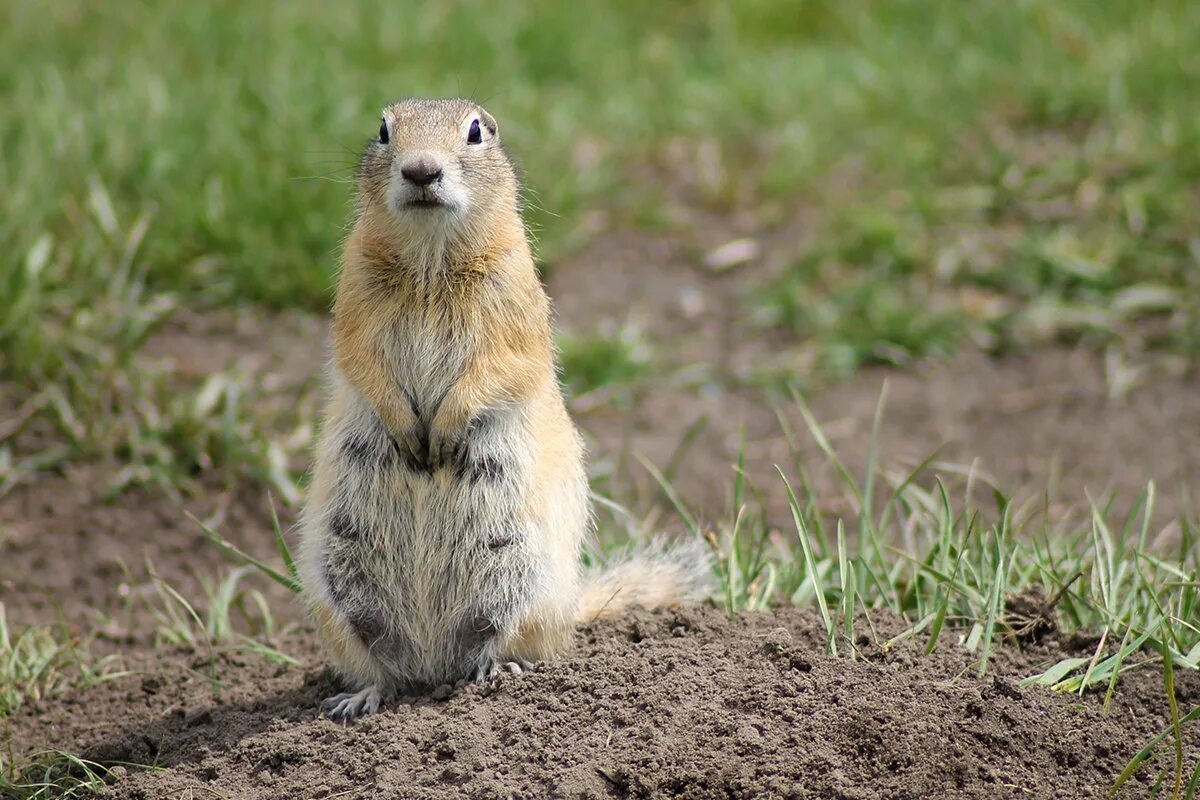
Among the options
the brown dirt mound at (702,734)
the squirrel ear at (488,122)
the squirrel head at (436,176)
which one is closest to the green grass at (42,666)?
the brown dirt mound at (702,734)

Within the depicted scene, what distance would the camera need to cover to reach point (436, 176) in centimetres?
376

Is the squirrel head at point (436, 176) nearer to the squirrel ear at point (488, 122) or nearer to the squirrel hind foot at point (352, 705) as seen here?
the squirrel ear at point (488, 122)

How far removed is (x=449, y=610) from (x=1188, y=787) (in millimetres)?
2034

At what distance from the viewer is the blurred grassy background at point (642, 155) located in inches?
269

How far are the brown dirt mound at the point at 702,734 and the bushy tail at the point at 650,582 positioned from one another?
34 cm

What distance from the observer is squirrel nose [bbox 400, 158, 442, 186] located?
3723 mm

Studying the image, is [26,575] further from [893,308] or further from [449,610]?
[893,308]

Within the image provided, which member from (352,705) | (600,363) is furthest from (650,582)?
(600,363)

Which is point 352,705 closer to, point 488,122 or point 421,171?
point 421,171

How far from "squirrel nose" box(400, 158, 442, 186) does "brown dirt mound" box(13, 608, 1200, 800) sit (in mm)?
1399

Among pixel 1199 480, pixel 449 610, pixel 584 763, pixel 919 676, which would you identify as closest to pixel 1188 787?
pixel 919 676

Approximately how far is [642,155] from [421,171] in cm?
516

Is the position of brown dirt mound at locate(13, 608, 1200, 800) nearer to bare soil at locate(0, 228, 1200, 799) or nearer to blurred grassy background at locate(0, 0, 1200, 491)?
bare soil at locate(0, 228, 1200, 799)

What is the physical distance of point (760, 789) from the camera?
3.22 m
